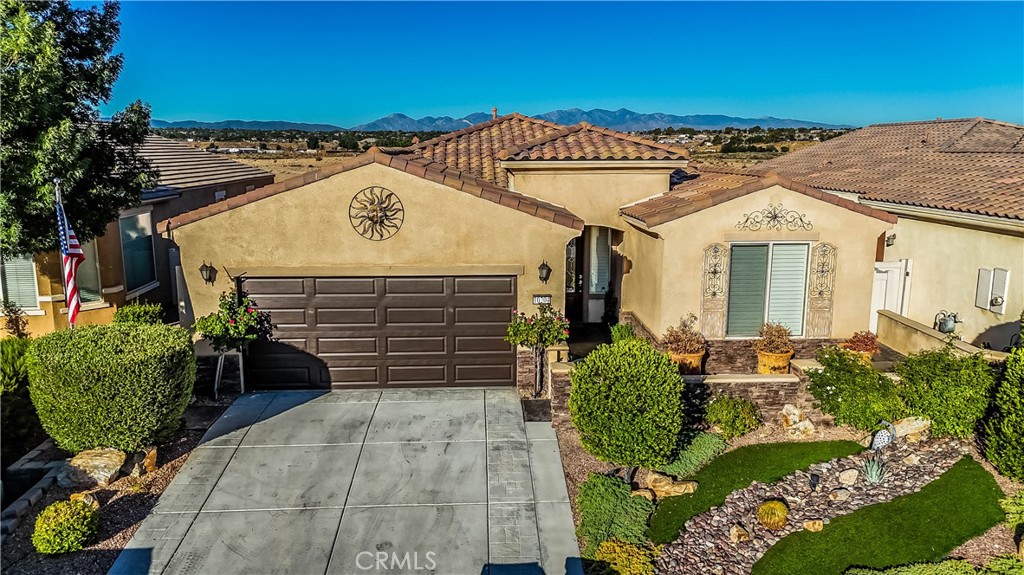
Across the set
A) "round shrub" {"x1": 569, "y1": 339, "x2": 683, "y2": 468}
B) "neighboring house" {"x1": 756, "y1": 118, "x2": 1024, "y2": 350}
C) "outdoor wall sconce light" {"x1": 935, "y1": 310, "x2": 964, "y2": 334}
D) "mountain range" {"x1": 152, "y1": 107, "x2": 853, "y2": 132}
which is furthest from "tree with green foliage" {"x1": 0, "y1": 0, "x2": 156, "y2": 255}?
"mountain range" {"x1": 152, "y1": 107, "x2": 853, "y2": 132}

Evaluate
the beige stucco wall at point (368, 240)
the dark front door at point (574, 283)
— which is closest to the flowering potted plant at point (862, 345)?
the beige stucco wall at point (368, 240)

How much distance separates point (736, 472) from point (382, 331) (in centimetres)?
677

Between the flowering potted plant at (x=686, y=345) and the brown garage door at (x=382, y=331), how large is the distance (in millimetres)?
3054

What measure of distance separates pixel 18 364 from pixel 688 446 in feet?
36.9

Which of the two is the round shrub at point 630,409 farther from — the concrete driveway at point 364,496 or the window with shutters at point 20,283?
the window with shutters at point 20,283

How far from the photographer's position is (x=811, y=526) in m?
8.42

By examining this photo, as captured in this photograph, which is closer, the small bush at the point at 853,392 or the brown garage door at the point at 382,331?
the small bush at the point at 853,392

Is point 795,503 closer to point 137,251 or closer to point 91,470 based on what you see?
point 91,470

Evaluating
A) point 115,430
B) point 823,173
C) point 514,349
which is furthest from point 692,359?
point 823,173

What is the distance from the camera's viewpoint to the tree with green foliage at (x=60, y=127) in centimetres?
1105

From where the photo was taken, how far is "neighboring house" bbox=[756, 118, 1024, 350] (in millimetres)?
12414

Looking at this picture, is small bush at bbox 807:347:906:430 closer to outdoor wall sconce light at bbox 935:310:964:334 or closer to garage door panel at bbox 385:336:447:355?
outdoor wall sconce light at bbox 935:310:964:334

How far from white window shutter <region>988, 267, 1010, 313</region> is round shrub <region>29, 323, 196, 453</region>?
14.3 metres

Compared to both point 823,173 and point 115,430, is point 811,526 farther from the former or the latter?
point 823,173
